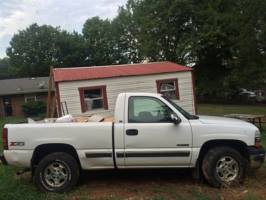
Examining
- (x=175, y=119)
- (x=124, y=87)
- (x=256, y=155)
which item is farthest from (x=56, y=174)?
(x=124, y=87)

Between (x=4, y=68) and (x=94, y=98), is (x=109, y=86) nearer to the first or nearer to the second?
(x=94, y=98)

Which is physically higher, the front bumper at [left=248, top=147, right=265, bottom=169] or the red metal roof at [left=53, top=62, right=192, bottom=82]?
the red metal roof at [left=53, top=62, right=192, bottom=82]

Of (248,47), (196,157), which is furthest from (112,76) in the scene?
(196,157)

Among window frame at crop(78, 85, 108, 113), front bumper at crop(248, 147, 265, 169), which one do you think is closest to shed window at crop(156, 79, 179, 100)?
window frame at crop(78, 85, 108, 113)

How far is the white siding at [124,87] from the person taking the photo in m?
23.9

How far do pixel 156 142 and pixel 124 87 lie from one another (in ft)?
58.0

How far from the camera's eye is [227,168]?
7.40m

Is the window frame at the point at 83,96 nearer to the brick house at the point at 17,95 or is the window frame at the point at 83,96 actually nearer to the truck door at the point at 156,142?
the truck door at the point at 156,142

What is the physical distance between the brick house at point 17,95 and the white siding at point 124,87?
755 inches

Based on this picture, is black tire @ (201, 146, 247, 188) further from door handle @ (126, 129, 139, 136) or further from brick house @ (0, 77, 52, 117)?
brick house @ (0, 77, 52, 117)

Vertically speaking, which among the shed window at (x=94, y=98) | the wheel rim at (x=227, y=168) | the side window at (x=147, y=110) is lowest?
the wheel rim at (x=227, y=168)

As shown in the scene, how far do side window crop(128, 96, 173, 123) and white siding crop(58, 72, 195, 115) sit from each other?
16.0 meters

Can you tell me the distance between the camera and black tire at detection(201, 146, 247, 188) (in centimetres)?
731

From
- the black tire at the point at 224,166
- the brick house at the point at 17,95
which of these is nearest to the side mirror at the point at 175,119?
the black tire at the point at 224,166
